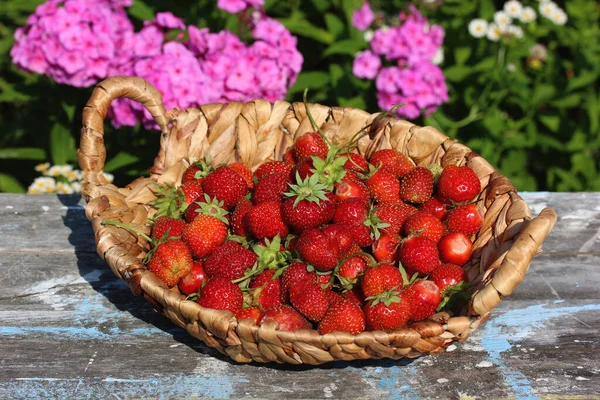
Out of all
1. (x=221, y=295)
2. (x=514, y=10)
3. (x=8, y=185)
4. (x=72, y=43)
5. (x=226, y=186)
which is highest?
(x=514, y=10)

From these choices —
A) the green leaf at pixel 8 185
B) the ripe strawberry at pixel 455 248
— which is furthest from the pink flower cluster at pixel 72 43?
the ripe strawberry at pixel 455 248

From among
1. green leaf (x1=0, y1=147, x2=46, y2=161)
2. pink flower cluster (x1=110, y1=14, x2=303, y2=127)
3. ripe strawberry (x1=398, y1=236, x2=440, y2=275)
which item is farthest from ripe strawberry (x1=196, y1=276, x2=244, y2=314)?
green leaf (x1=0, y1=147, x2=46, y2=161)

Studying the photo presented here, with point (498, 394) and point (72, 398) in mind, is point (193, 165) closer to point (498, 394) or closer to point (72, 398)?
point (72, 398)

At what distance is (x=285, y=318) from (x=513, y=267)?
1.27 ft

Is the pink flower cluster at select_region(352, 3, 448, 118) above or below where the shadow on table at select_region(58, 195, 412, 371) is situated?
above

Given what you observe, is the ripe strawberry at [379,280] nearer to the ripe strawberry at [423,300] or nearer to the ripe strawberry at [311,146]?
the ripe strawberry at [423,300]

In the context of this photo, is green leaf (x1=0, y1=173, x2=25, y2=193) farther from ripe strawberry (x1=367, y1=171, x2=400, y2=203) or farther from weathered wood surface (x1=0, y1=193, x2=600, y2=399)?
ripe strawberry (x1=367, y1=171, x2=400, y2=203)

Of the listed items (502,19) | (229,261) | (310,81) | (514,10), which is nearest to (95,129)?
(229,261)

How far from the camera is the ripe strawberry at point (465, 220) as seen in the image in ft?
4.96

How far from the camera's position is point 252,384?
50.8 inches

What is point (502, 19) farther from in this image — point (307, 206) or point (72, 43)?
point (307, 206)

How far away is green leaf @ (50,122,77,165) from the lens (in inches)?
100

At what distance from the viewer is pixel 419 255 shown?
1408 millimetres

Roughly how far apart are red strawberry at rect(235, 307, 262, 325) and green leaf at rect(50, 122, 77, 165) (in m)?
1.44
